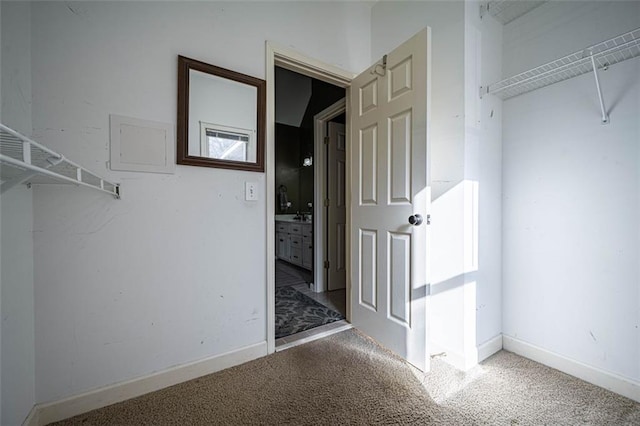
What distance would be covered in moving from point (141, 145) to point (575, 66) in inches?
95.7

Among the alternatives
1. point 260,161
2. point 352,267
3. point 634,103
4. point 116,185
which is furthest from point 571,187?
point 116,185

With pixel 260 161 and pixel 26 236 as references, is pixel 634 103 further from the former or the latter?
pixel 26 236

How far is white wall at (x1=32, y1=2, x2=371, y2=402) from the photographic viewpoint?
1.19 metres

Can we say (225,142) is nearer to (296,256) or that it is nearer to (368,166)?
(368,166)

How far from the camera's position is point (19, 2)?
1.09 metres

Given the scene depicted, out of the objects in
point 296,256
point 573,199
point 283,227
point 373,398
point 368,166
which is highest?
point 368,166

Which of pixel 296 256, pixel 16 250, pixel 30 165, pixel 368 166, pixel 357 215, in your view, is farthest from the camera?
pixel 296 256

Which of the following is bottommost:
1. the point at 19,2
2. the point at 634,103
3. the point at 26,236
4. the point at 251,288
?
the point at 251,288

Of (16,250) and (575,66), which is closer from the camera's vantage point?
(16,250)

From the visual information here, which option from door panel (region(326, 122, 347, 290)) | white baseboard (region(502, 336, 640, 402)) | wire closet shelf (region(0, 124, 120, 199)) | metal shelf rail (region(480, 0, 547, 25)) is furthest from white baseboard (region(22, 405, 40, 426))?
metal shelf rail (region(480, 0, 547, 25))

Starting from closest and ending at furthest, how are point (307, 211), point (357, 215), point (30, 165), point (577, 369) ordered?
point (30, 165)
point (577, 369)
point (357, 215)
point (307, 211)

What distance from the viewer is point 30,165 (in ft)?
2.03

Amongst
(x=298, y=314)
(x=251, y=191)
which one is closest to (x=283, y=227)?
(x=298, y=314)

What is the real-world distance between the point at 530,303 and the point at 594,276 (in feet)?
1.25
